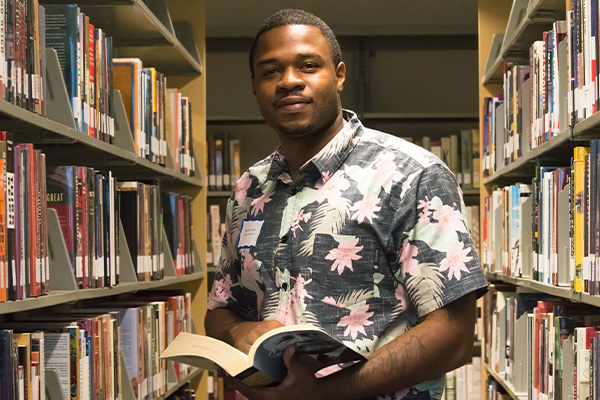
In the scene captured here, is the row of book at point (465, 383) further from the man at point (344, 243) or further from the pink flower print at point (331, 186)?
the pink flower print at point (331, 186)

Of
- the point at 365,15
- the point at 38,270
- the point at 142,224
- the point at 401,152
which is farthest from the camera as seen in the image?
the point at 365,15

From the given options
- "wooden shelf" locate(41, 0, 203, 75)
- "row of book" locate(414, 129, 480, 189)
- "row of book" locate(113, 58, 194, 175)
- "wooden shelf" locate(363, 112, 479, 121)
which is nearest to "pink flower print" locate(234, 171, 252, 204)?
"wooden shelf" locate(41, 0, 203, 75)

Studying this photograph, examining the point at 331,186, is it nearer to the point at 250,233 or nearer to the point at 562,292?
the point at 250,233

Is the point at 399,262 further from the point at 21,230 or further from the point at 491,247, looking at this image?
the point at 491,247

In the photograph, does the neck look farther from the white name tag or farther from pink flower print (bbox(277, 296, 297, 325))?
pink flower print (bbox(277, 296, 297, 325))

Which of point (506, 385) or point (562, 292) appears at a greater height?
point (562, 292)

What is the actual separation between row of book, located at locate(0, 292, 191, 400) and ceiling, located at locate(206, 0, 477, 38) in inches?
81.4

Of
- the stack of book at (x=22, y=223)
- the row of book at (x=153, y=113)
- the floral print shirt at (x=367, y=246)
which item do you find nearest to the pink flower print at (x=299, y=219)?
the floral print shirt at (x=367, y=246)

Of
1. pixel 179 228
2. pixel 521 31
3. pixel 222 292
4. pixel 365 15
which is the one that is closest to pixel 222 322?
pixel 222 292

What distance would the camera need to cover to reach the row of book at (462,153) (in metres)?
4.97

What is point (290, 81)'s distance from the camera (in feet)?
5.76

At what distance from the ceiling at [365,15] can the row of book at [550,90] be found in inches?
53.6

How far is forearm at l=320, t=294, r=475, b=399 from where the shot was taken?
1562 mm

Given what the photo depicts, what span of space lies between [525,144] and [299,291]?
162cm
